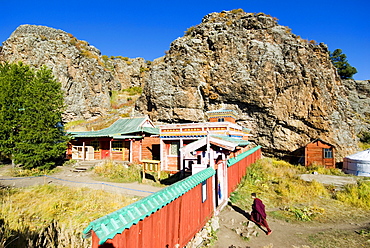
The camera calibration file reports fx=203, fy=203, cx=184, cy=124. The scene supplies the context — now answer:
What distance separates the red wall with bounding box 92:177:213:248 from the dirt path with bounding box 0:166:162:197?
408 centimetres

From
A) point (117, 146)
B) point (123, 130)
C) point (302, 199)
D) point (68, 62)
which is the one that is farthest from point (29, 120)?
point (68, 62)

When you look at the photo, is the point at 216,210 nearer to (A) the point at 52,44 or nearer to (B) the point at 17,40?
(A) the point at 52,44

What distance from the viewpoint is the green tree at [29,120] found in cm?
1702

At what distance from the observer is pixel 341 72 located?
48625 mm

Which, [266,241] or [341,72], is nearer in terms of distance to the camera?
[266,241]

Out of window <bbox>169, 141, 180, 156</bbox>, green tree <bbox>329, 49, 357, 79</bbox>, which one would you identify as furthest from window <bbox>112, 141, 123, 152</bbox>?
green tree <bbox>329, 49, 357, 79</bbox>

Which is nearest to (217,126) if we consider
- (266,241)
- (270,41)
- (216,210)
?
(216,210)

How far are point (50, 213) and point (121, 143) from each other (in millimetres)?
15190

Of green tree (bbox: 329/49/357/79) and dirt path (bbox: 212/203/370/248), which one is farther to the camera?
green tree (bbox: 329/49/357/79)

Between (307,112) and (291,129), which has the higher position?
(307,112)

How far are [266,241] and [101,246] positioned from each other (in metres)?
5.53

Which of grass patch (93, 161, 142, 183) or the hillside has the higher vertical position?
the hillside

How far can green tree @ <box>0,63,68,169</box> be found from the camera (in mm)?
17016

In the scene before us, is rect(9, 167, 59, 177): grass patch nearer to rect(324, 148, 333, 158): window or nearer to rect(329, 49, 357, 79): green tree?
rect(324, 148, 333, 158): window
